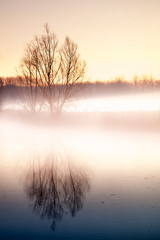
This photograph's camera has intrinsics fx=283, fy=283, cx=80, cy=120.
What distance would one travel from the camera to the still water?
221 inches

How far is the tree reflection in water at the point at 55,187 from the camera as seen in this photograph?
6.68m

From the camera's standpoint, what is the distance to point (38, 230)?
18.3 ft

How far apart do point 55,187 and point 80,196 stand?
1166mm

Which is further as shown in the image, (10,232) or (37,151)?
(37,151)

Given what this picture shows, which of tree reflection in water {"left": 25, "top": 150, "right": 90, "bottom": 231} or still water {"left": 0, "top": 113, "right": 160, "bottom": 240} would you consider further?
tree reflection in water {"left": 25, "top": 150, "right": 90, "bottom": 231}

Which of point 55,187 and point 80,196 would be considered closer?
point 80,196

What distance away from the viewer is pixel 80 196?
7.68 m

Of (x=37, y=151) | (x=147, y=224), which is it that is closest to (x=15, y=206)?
(x=147, y=224)

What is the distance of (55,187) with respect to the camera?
8570 mm

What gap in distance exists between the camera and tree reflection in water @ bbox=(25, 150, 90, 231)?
668cm

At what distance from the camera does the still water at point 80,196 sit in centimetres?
560

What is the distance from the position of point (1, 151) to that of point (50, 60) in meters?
13.2

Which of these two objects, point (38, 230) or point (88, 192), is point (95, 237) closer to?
point (38, 230)

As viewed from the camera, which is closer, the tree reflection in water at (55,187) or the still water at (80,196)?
the still water at (80,196)
